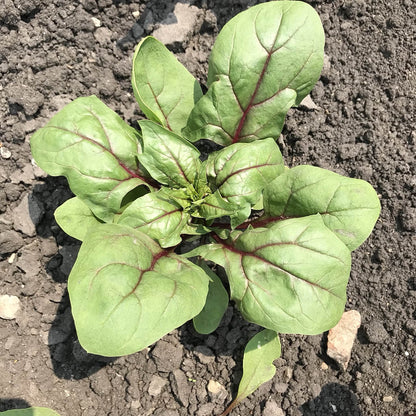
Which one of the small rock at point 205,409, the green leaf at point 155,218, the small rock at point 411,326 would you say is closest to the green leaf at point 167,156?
the green leaf at point 155,218

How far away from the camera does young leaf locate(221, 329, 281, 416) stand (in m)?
2.81

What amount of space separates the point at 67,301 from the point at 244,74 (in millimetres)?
2025

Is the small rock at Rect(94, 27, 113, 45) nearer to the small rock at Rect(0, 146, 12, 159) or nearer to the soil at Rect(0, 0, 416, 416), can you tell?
the soil at Rect(0, 0, 416, 416)

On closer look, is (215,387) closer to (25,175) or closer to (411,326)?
(411,326)

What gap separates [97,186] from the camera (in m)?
2.44

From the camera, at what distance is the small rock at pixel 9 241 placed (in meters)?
2.97

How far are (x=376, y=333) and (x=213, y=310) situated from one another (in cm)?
120

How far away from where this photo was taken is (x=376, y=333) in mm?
2934

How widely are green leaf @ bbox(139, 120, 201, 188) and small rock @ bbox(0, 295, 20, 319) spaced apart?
1.48 metres

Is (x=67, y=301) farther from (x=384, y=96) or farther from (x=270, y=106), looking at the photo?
(x=384, y=96)

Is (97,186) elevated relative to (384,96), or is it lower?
lower

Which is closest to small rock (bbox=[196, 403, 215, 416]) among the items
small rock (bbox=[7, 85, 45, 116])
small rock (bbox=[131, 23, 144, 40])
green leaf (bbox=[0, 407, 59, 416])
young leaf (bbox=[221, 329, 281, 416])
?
young leaf (bbox=[221, 329, 281, 416])

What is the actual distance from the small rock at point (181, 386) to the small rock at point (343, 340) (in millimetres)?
1046

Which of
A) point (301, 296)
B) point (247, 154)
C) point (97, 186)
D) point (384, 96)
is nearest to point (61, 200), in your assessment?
point (97, 186)
